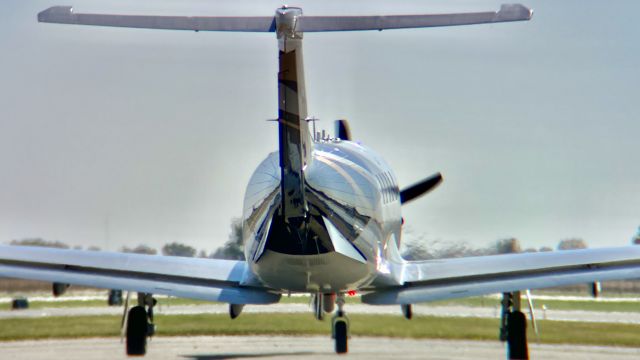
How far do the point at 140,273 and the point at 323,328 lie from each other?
13.6 meters

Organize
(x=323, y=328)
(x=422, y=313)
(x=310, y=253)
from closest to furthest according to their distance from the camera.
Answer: (x=310, y=253), (x=323, y=328), (x=422, y=313)

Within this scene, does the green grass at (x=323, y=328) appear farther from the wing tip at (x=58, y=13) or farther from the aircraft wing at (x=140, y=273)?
the wing tip at (x=58, y=13)

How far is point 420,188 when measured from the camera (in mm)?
30547

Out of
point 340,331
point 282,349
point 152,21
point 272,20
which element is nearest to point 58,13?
point 152,21

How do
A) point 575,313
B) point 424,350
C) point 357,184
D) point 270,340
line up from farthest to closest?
point 575,313, point 270,340, point 424,350, point 357,184

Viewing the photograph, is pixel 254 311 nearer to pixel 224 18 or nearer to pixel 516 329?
pixel 516 329

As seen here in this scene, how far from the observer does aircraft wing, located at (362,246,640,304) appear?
22.1m

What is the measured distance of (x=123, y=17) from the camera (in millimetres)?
13680

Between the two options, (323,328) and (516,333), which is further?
(323,328)

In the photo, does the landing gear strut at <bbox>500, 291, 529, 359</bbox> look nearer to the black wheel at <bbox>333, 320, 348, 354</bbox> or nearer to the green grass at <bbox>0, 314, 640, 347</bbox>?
the black wheel at <bbox>333, 320, 348, 354</bbox>

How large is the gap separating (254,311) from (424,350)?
14454 millimetres

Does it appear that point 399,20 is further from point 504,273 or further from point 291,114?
point 504,273

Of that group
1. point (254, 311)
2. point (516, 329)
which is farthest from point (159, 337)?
point (516, 329)

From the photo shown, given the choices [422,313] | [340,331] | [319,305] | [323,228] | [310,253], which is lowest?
[340,331]
